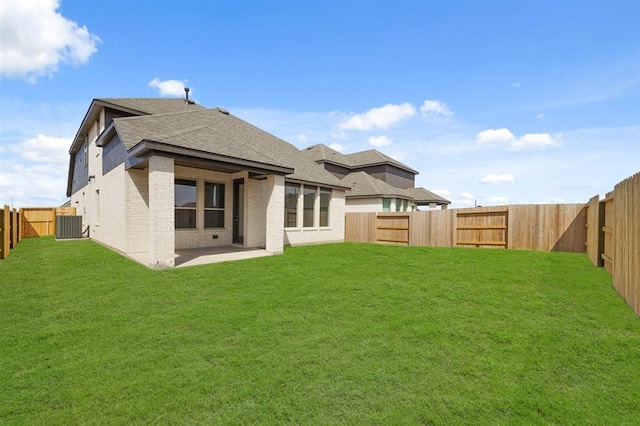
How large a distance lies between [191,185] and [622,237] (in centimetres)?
1322

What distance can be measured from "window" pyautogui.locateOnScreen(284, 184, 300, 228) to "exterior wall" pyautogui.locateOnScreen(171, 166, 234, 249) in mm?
2638

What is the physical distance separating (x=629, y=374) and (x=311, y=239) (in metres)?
12.4

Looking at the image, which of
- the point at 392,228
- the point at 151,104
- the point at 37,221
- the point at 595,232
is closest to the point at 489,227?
the point at 595,232

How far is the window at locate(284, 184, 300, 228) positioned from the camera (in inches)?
563

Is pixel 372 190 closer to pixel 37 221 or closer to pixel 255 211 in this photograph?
pixel 255 211

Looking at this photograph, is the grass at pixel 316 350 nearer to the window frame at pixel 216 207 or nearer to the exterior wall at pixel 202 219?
the exterior wall at pixel 202 219

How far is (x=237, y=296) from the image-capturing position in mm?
6266

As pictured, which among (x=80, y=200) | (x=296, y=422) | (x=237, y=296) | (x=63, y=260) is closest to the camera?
(x=296, y=422)

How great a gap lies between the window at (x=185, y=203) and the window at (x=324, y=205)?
6.61m

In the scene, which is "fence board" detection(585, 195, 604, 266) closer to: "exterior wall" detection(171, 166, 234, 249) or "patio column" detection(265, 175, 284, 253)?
"patio column" detection(265, 175, 284, 253)

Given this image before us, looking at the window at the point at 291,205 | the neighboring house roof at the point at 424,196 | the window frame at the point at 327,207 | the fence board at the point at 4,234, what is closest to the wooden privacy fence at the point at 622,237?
the window frame at the point at 327,207

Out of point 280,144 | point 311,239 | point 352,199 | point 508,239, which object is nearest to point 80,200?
point 280,144

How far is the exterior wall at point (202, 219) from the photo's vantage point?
1170 cm

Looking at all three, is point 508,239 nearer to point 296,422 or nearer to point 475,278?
point 475,278
